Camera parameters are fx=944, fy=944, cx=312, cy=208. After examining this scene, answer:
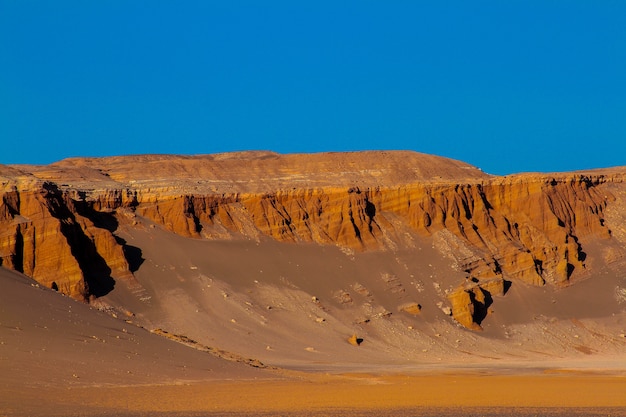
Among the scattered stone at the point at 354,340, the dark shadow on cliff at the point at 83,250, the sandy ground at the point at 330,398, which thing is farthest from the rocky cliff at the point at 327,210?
the sandy ground at the point at 330,398

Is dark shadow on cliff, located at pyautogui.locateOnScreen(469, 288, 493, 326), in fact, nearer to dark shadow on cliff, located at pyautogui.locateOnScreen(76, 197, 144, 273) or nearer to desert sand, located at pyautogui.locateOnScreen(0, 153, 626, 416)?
desert sand, located at pyautogui.locateOnScreen(0, 153, 626, 416)

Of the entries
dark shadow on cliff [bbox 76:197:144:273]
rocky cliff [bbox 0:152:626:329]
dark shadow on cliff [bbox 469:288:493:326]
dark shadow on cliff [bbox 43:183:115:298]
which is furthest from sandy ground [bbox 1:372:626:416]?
rocky cliff [bbox 0:152:626:329]

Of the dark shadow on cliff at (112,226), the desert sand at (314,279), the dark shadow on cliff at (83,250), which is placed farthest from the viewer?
the dark shadow on cliff at (112,226)

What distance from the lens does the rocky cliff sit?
5712cm

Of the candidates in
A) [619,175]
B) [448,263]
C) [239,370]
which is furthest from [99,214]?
[619,175]

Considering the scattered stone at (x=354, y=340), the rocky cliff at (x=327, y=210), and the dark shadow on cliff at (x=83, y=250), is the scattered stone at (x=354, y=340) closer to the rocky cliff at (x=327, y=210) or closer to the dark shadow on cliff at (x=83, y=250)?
the rocky cliff at (x=327, y=210)

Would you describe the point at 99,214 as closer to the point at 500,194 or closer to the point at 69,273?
the point at 69,273

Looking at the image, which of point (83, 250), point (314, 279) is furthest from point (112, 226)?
point (314, 279)

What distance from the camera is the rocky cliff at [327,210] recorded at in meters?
57.1

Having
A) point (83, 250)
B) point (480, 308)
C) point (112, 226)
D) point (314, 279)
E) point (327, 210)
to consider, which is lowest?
point (480, 308)

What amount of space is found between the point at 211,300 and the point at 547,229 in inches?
1085

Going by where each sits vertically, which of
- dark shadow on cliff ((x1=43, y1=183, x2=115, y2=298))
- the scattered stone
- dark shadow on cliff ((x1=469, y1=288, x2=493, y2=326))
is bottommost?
the scattered stone

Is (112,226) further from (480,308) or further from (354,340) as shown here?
(480,308)

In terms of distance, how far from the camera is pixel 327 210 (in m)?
67.3
